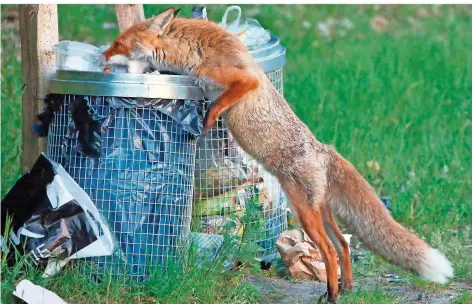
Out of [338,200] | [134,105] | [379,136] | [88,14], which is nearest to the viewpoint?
[134,105]

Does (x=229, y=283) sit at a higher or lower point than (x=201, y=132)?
lower

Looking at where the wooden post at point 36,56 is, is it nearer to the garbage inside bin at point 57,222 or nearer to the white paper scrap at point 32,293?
the garbage inside bin at point 57,222

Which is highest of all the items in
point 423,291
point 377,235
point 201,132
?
point 201,132

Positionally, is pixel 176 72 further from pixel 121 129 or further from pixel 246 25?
pixel 246 25

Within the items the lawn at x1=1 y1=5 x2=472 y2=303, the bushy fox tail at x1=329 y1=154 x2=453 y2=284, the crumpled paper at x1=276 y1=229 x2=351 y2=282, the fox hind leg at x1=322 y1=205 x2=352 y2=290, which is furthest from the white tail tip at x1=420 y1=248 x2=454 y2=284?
the crumpled paper at x1=276 y1=229 x2=351 y2=282

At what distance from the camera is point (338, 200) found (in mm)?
5285

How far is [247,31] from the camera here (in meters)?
5.94

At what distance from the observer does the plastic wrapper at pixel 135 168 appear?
4.96 m

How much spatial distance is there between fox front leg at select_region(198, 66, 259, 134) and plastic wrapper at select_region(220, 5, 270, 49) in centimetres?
76

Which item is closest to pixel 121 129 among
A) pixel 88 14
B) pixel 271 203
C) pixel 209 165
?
pixel 209 165

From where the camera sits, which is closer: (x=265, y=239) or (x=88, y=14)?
(x=265, y=239)

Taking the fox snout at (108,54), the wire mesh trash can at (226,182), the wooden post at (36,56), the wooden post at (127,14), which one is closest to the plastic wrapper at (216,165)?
the wire mesh trash can at (226,182)

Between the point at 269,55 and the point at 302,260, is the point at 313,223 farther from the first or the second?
the point at 269,55

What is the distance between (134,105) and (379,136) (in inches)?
140
